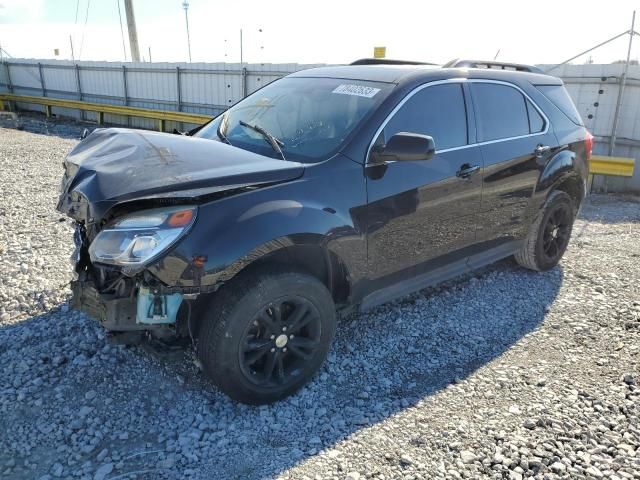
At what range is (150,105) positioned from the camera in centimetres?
1784

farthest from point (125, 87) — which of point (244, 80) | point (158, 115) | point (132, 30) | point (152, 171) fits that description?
point (152, 171)

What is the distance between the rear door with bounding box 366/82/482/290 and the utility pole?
20324mm

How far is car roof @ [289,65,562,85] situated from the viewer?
368cm

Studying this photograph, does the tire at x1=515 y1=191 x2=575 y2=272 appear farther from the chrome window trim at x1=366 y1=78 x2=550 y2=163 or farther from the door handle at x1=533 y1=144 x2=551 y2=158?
the chrome window trim at x1=366 y1=78 x2=550 y2=163

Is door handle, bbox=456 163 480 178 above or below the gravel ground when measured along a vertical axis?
above

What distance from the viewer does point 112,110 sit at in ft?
59.0

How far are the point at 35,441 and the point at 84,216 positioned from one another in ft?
3.99

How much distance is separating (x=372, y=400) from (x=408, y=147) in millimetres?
1565

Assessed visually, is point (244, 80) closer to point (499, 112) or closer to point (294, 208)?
point (499, 112)

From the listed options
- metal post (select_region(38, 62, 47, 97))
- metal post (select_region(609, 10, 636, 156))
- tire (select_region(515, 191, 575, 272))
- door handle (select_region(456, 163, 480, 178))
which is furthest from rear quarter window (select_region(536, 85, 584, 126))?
Answer: metal post (select_region(38, 62, 47, 97))

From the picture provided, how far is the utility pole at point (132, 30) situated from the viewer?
21191mm

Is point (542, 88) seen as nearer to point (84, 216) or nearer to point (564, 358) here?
point (564, 358)

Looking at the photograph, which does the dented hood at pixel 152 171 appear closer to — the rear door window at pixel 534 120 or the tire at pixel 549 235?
the rear door window at pixel 534 120

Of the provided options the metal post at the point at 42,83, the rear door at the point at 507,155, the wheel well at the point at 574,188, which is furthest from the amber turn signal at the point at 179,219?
the metal post at the point at 42,83
